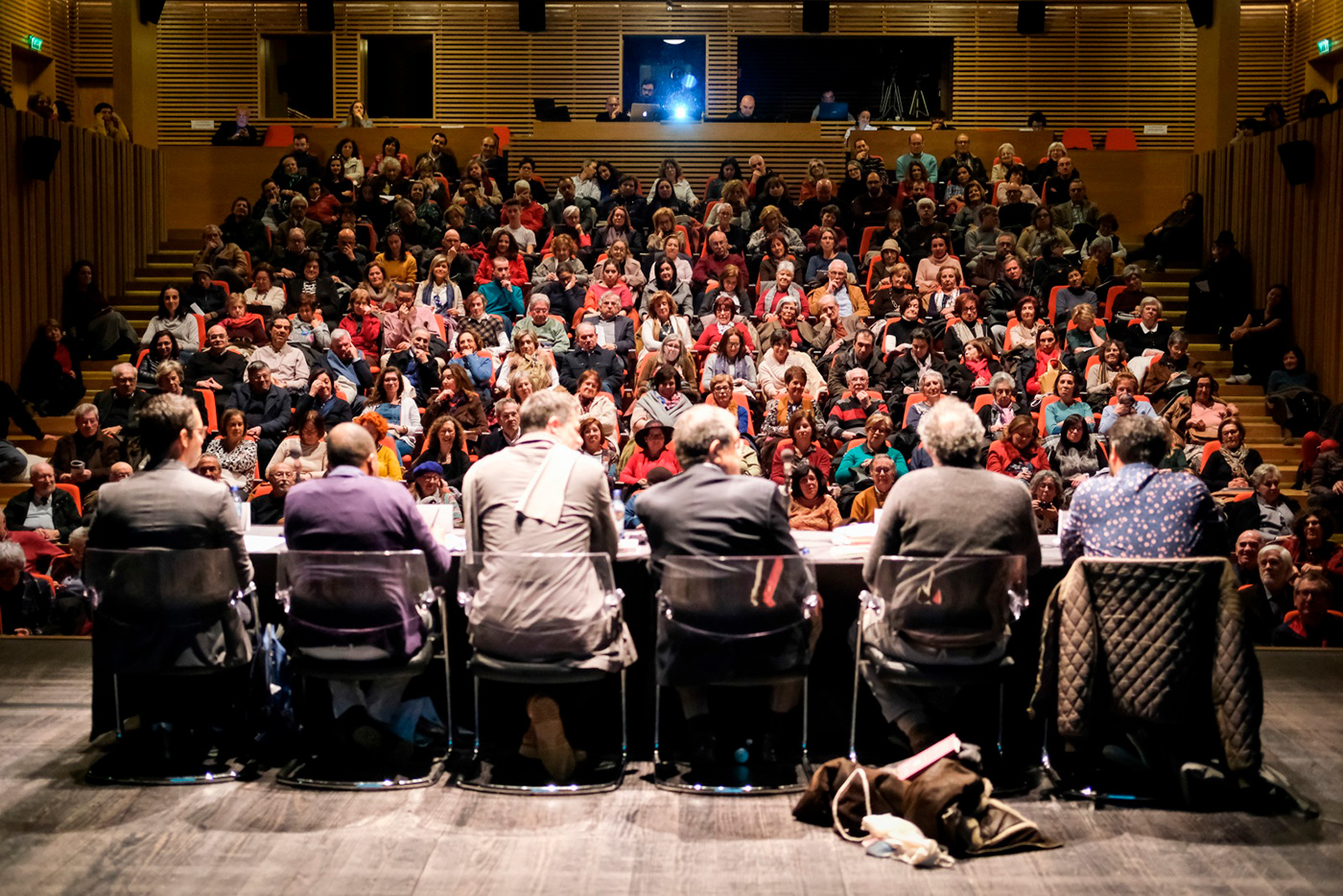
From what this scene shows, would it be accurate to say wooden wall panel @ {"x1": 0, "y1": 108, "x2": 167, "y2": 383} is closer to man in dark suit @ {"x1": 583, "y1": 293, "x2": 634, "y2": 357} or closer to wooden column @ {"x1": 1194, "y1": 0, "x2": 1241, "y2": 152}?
man in dark suit @ {"x1": 583, "y1": 293, "x2": 634, "y2": 357}

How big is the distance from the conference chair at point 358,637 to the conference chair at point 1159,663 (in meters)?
1.72

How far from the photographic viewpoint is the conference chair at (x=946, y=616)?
3.53 meters

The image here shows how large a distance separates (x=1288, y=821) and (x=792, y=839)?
1.30m

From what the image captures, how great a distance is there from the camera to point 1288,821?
138 inches

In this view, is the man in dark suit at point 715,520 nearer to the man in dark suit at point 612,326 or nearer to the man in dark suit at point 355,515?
the man in dark suit at point 355,515

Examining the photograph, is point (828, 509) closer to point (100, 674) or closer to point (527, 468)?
point (527, 468)

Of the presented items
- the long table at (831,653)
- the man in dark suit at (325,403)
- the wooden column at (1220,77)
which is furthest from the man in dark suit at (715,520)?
the wooden column at (1220,77)

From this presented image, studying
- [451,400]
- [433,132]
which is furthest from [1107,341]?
[433,132]

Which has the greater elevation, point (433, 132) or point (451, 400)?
point (433, 132)

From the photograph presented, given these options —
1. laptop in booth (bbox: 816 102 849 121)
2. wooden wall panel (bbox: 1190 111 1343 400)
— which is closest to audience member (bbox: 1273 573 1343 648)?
wooden wall panel (bbox: 1190 111 1343 400)

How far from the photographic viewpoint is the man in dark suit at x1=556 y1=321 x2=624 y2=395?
888 centimetres

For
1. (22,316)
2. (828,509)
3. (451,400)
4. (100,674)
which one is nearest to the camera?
(100,674)

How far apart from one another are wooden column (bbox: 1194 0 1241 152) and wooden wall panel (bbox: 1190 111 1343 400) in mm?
1095

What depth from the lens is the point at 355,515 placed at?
371cm
